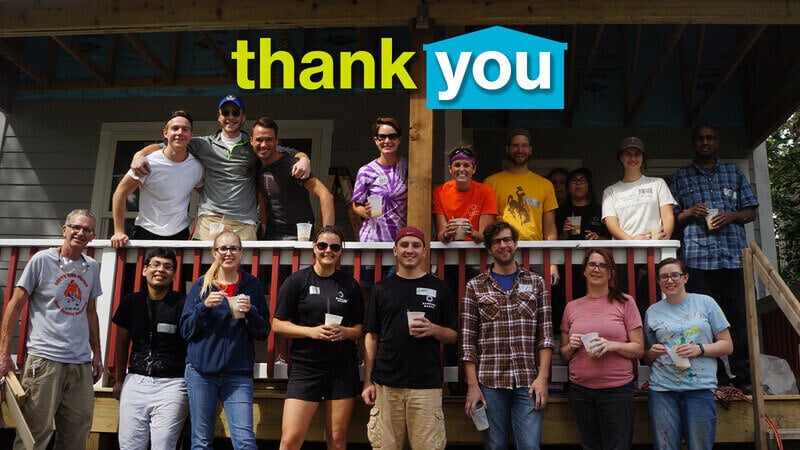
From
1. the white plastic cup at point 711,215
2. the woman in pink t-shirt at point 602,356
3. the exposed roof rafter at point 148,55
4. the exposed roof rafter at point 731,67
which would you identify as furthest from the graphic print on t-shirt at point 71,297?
the exposed roof rafter at point 731,67

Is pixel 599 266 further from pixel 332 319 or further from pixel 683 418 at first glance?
pixel 332 319

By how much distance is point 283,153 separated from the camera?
5074 mm

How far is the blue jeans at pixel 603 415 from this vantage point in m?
3.99

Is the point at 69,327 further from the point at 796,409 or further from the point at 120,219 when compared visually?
the point at 796,409

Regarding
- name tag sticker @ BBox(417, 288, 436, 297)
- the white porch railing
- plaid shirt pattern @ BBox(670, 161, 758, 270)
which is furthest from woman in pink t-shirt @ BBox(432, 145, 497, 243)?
plaid shirt pattern @ BBox(670, 161, 758, 270)

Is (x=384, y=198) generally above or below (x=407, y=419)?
above

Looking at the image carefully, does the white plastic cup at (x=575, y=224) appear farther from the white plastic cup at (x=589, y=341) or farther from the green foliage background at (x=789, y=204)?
the green foliage background at (x=789, y=204)

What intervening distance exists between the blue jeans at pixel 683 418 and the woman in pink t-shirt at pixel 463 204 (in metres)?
1.48

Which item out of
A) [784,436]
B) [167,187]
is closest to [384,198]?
[167,187]

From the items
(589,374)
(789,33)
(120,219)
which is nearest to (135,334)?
(120,219)

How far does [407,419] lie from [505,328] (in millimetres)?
769

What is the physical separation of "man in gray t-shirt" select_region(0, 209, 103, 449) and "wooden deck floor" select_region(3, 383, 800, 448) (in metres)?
0.44

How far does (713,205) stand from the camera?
527cm

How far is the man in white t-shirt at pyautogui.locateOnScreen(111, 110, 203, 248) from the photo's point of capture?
4.90 meters
